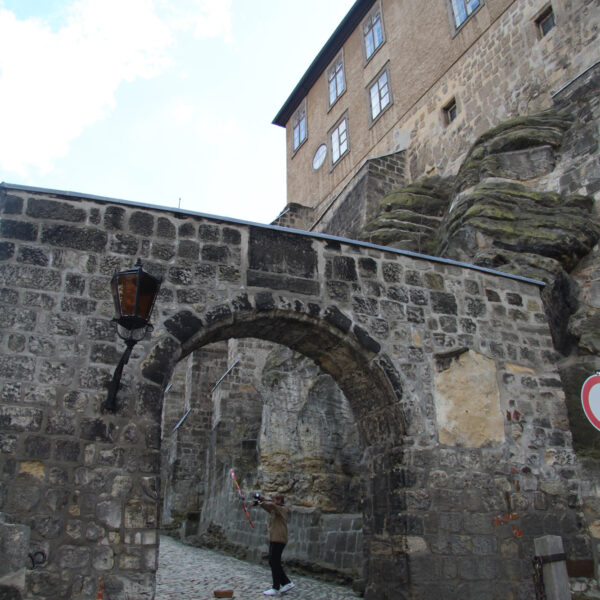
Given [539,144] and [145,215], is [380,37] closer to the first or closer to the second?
[539,144]

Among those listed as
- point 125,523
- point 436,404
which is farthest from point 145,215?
point 436,404

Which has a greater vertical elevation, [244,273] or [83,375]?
[244,273]

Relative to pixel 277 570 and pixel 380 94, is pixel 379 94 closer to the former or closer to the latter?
pixel 380 94

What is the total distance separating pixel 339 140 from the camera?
19.1 metres

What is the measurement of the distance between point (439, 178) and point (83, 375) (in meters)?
11.6

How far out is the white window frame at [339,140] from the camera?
18703 millimetres

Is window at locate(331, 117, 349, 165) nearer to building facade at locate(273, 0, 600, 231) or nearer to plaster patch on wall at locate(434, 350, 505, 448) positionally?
building facade at locate(273, 0, 600, 231)

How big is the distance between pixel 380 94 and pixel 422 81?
1938 mm

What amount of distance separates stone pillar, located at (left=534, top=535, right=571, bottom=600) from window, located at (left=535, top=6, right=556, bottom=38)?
11.6 metres

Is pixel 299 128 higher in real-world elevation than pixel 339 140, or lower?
higher

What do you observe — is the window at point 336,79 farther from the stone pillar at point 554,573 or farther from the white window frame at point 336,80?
the stone pillar at point 554,573

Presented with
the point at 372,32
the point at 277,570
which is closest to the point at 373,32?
the point at 372,32

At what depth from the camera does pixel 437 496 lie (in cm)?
548

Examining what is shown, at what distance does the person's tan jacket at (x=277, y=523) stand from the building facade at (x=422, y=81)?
31.7ft
